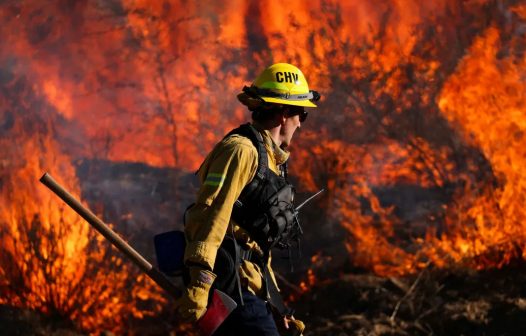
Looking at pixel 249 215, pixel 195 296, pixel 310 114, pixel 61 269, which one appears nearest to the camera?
pixel 195 296

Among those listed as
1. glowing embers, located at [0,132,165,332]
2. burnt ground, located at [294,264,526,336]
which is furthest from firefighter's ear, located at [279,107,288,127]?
glowing embers, located at [0,132,165,332]

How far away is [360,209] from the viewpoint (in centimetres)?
879

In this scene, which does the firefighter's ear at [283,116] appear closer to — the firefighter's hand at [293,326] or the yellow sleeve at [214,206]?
the yellow sleeve at [214,206]

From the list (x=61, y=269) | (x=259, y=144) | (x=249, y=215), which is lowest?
(x=61, y=269)

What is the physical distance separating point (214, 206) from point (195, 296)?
37cm

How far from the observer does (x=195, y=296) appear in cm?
284

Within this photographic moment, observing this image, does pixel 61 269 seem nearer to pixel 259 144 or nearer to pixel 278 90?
pixel 278 90

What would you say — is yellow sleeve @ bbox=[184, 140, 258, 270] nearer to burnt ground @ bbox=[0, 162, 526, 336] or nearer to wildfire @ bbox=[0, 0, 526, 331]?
burnt ground @ bbox=[0, 162, 526, 336]

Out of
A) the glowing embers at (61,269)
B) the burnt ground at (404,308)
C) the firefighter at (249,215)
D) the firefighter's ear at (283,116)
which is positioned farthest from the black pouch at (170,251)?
the glowing embers at (61,269)

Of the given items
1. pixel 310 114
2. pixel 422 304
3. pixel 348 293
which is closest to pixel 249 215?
pixel 422 304

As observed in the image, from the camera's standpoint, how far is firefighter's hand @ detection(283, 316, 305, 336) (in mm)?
3398

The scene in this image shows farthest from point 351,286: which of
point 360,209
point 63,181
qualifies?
point 63,181

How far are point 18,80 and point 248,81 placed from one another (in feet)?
9.27

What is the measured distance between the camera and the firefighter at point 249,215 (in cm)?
288
